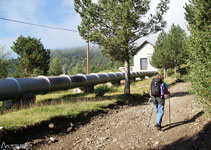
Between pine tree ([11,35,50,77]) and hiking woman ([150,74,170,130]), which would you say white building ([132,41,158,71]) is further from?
hiking woman ([150,74,170,130])

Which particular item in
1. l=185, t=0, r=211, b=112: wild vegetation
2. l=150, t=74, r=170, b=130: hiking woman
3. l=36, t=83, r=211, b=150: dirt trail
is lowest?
l=36, t=83, r=211, b=150: dirt trail

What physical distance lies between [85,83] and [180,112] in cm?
1013

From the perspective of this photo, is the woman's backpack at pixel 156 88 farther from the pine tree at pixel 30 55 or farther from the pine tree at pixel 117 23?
the pine tree at pixel 30 55

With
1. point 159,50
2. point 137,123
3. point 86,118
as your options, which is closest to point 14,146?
point 86,118

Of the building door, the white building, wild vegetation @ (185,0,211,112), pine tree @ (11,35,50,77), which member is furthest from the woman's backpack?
the building door

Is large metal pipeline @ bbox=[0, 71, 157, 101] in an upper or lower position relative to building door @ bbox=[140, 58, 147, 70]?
lower

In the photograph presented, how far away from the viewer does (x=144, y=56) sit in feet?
152

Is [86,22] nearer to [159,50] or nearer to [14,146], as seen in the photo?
[14,146]

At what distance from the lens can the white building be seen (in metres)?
45.8

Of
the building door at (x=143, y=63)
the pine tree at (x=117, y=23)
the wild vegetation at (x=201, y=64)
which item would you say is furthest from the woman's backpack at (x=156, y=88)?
the building door at (x=143, y=63)

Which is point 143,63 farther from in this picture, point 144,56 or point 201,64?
point 201,64

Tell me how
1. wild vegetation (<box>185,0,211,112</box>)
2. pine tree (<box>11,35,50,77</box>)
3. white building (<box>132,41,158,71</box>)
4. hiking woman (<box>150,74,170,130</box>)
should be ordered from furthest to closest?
white building (<box>132,41,158,71</box>) < pine tree (<box>11,35,50,77</box>) < hiking woman (<box>150,74,170,130</box>) < wild vegetation (<box>185,0,211,112</box>)

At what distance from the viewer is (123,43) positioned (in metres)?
13.1

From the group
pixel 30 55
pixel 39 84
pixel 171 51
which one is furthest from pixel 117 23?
pixel 30 55
